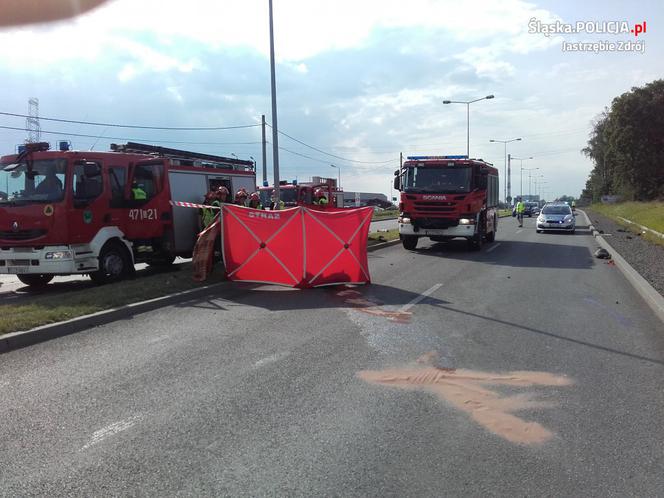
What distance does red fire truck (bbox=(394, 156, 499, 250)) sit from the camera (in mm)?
17656

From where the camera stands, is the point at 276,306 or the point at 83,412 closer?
the point at 83,412

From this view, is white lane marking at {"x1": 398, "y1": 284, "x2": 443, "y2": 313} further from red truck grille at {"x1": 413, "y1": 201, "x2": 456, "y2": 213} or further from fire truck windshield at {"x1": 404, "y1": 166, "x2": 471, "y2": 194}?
fire truck windshield at {"x1": 404, "y1": 166, "x2": 471, "y2": 194}

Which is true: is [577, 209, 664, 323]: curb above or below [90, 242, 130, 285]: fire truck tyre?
below

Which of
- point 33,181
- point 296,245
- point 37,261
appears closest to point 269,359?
point 296,245

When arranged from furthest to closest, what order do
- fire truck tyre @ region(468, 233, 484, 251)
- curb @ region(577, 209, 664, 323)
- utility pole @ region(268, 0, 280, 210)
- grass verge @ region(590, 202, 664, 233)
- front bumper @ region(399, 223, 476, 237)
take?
1. grass verge @ region(590, 202, 664, 233)
2. fire truck tyre @ region(468, 233, 484, 251)
3. front bumper @ region(399, 223, 476, 237)
4. utility pole @ region(268, 0, 280, 210)
5. curb @ region(577, 209, 664, 323)

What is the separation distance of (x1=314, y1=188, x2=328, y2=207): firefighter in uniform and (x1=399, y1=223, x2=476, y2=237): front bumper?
3099 millimetres

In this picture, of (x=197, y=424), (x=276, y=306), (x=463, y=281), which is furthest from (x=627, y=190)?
(x=197, y=424)

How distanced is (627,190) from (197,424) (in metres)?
76.4

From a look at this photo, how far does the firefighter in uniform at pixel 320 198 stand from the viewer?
19.9 meters

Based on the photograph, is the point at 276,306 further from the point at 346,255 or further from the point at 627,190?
the point at 627,190

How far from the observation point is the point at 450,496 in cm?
328

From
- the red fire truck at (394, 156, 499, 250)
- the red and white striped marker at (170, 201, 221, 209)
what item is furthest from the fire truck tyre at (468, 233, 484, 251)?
the red and white striped marker at (170, 201, 221, 209)

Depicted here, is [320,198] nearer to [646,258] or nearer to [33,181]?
[646,258]

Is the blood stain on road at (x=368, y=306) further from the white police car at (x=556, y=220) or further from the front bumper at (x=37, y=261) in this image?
the white police car at (x=556, y=220)
